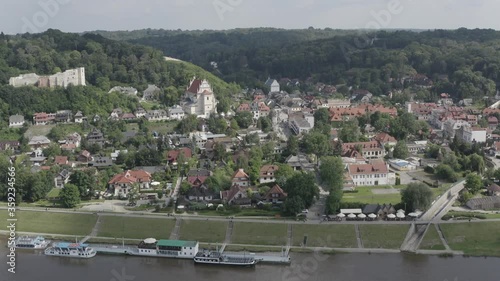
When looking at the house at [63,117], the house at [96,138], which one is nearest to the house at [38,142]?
the house at [96,138]

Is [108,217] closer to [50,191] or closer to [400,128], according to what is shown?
[50,191]

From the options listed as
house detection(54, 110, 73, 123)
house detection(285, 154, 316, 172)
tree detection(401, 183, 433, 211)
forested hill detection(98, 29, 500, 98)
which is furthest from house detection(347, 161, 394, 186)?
forested hill detection(98, 29, 500, 98)

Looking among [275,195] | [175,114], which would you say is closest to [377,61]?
[175,114]

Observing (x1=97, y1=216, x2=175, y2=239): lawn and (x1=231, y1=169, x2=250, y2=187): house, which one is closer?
(x1=97, y1=216, x2=175, y2=239): lawn

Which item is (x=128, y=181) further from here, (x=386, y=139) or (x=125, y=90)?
(x=125, y=90)

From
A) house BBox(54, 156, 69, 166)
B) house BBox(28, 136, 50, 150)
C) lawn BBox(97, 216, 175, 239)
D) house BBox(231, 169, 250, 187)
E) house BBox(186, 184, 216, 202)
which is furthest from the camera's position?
house BBox(28, 136, 50, 150)

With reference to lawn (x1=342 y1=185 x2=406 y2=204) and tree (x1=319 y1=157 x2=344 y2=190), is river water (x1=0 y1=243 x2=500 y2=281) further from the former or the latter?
tree (x1=319 y1=157 x2=344 y2=190)

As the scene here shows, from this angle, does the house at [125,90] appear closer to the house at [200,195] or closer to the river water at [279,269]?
the house at [200,195]
